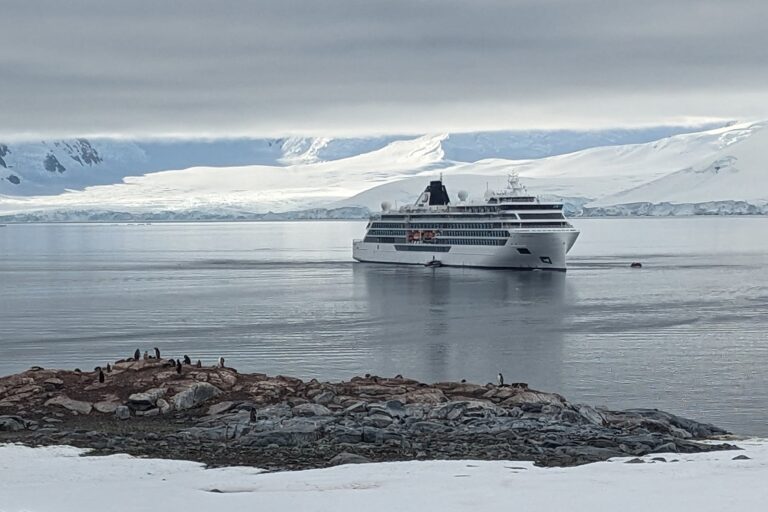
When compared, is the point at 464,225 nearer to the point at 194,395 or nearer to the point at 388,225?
the point at 388,225

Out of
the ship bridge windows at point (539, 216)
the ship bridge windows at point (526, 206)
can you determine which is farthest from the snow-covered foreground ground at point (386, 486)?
the ship bridge windows at point (526, 206)

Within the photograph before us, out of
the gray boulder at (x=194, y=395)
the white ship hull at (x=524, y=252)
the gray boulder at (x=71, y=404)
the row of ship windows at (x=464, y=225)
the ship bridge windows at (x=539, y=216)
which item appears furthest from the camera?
the row of ship windows at (x=464, y=225)

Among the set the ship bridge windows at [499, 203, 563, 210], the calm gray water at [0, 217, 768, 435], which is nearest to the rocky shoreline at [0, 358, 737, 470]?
the calm gray water at [0, 217, 768, 435]

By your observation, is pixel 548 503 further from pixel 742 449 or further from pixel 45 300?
pixel 45 300

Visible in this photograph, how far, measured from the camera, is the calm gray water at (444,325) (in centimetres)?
3116

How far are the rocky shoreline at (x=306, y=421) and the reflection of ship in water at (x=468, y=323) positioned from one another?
8.38 meters

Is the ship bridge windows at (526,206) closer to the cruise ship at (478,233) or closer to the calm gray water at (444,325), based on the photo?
the cruise ship at (478,233)

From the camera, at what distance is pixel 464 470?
1633 centimetres

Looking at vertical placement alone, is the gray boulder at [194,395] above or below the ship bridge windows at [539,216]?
below

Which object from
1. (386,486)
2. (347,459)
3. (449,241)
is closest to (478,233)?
(449,241)

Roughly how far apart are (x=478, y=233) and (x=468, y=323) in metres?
36.6

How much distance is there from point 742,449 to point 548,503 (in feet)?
17.2

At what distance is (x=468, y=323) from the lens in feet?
A: 150

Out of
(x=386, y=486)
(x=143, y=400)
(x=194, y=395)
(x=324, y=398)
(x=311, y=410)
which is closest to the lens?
(x=386, y=486)
